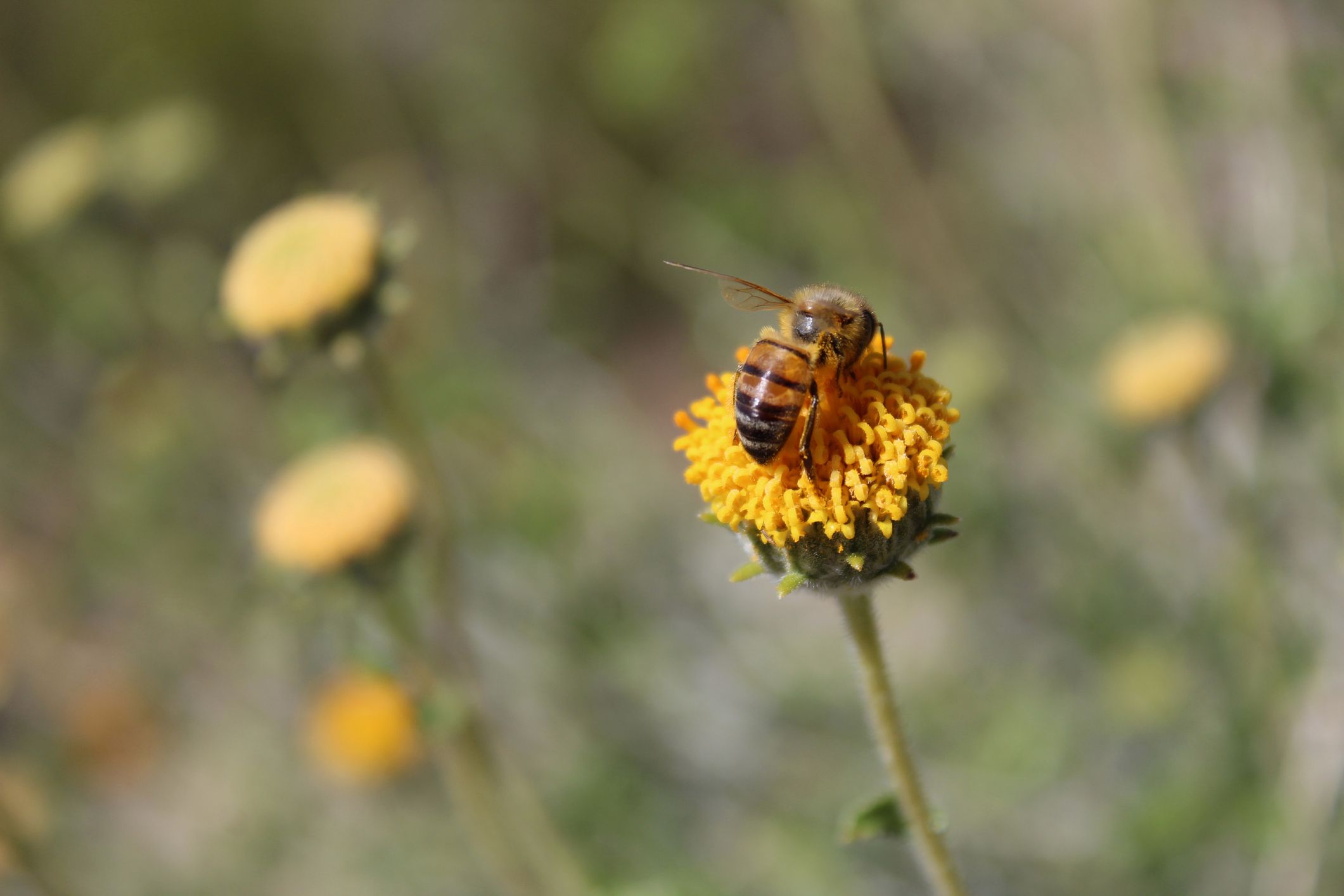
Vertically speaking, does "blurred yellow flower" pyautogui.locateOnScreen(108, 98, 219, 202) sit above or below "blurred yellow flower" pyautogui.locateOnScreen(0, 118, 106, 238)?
above

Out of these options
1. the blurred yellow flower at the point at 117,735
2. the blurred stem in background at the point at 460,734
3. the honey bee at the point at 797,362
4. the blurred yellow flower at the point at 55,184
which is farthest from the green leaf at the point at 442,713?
the blurred yellow flower at the point at 117,735

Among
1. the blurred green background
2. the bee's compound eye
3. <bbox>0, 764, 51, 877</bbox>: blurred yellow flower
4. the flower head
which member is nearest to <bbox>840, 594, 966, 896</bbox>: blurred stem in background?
→ the flower head

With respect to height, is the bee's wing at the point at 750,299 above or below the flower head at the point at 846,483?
above

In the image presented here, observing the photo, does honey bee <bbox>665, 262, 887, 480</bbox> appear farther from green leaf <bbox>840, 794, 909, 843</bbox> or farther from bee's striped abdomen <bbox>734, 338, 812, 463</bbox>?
green leaf <bbox>840, 794, 909, 843</bbox>

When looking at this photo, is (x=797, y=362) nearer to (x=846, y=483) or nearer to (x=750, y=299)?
(x=846, y=483)

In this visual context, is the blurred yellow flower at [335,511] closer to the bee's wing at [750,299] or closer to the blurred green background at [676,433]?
the blurred green background at [676,433]

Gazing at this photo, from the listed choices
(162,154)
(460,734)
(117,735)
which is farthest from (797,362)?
(117,735)
